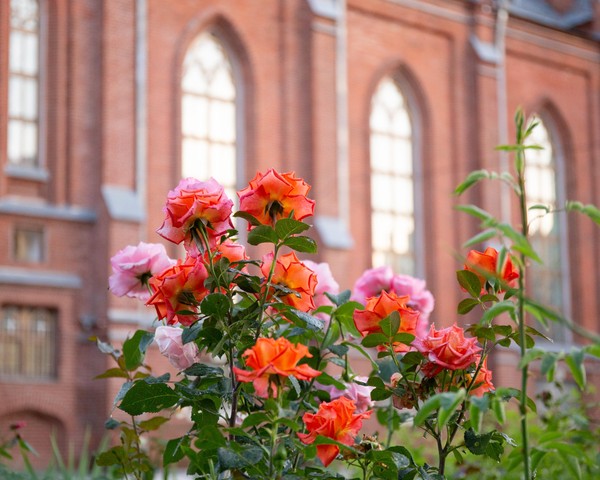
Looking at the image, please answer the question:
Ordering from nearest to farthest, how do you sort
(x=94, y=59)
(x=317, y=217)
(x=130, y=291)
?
1. (x=130, y=291)
2. (x=94, y=59)
3. (x=317, y=217)

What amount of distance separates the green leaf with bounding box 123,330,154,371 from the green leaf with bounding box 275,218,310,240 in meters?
0.47

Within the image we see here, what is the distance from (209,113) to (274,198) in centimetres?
1619

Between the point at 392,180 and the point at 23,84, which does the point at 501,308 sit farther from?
the point at 392,180

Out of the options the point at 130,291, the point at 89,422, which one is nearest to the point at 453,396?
the point at 130,291

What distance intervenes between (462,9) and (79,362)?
11.1 meters

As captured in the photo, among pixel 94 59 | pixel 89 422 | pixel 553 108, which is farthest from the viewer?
pixel 553 108

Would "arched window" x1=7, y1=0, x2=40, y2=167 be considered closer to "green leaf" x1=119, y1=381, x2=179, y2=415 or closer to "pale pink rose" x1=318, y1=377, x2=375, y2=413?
"pale pink rose" x1=318, y1=377, x2=375, y2=413

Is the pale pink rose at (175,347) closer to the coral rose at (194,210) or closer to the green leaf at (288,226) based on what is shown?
the coral rose at (194,210)

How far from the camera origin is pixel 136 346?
2.70 meters

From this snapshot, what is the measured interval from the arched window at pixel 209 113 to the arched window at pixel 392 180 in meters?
3.25

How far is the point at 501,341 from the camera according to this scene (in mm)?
2686

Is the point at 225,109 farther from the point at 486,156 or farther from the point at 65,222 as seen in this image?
the point at 486,156

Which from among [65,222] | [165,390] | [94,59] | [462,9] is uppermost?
[462,9]

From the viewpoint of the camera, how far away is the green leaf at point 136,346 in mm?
2682
